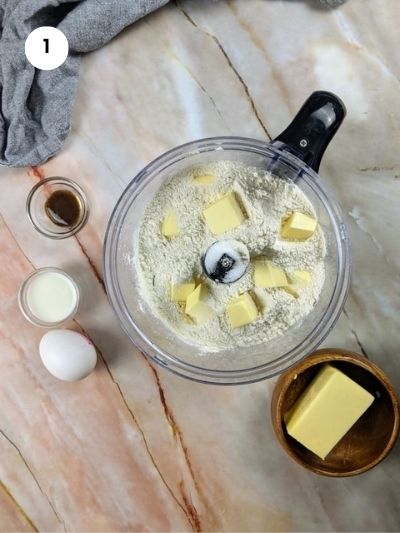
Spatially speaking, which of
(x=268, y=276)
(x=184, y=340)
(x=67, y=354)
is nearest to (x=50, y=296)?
(x=67, y=354)

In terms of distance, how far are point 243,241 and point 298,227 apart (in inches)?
3.4

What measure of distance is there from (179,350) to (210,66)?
0.46 metres

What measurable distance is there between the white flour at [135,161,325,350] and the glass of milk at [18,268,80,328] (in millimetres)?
153

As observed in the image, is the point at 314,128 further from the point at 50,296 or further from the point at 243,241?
the point at 50,296

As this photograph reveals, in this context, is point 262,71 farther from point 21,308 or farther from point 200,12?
point 21,308

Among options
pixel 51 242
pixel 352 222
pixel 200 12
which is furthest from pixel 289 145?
pixel 51 242

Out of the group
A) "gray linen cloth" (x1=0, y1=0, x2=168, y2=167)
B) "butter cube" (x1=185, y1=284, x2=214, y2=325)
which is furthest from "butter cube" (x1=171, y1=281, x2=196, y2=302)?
"gray linen cloth" (x1=0, y1=0, x2=168, y2=167)

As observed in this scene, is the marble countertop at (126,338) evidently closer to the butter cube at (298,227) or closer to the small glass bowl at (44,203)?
the small glass bowl at (44,203)

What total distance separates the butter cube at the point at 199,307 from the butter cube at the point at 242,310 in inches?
1.3

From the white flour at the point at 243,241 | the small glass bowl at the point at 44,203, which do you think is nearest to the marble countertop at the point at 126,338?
the small glass bowl at the point at 44,203

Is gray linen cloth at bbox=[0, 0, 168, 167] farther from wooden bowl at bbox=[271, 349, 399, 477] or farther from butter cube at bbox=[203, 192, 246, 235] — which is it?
wooden bowl at bbox=[271, 349, 399, 477]

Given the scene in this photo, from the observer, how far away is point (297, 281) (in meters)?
0.93

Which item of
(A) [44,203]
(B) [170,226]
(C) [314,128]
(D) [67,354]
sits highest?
(C) [314,128]

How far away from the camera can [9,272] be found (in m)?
1.04
